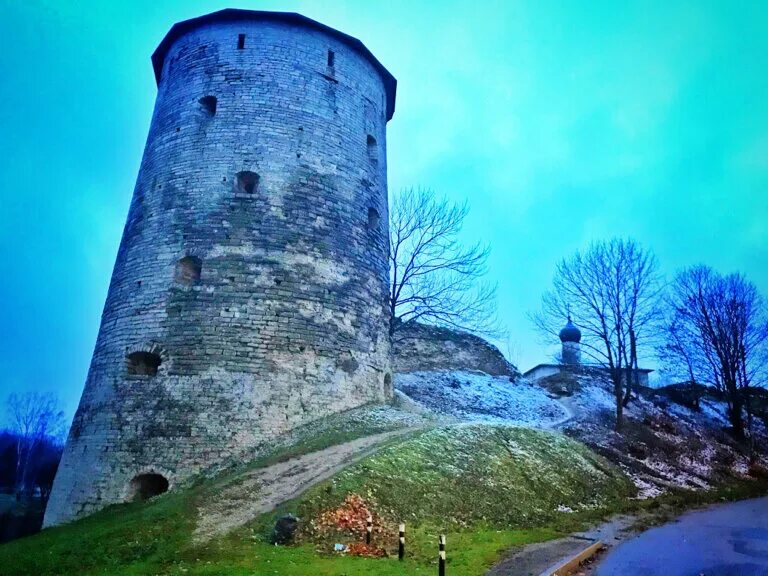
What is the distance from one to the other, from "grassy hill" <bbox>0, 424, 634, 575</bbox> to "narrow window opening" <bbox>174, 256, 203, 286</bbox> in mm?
5454

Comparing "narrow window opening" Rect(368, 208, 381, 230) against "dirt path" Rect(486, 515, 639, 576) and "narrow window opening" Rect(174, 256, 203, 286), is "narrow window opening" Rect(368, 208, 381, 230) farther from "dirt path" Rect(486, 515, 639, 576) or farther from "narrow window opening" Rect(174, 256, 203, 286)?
"dirt path" Rect(486, 515, 639, 576)

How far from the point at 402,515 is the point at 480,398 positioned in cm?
1437

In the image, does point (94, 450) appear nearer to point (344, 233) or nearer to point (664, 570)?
point (344, 233)

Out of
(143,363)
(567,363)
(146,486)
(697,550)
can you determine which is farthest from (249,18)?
(567,363)

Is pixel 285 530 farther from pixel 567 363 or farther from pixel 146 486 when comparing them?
pixel 567 363

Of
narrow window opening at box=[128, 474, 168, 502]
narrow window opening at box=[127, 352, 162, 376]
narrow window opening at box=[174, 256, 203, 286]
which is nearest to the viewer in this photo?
narrow window opening at box=[128, 474, 168, 502]

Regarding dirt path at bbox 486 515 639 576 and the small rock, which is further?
the small rock

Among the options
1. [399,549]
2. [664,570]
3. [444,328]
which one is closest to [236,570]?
[399,549]

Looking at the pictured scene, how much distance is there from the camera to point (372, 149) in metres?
19.4

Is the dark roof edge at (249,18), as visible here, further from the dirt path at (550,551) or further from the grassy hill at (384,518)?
the dirt path at (550,551)

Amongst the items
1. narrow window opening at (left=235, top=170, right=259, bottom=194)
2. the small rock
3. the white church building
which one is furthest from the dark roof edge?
the white church building

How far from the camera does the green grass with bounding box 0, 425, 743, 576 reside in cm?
802

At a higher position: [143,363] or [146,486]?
[143,363]

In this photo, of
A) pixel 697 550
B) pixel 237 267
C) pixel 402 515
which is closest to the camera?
pixel 697 550
